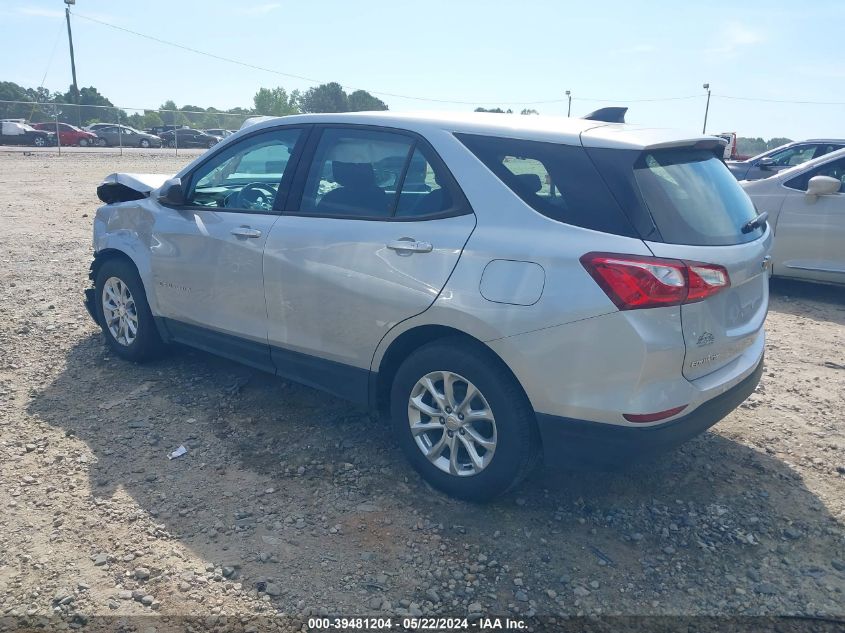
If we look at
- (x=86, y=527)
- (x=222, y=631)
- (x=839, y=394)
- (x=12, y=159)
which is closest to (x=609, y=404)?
(x=222, y=631)

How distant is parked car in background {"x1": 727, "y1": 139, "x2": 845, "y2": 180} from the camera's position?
1088 cm

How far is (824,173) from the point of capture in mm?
7664

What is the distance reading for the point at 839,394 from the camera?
4.97 m

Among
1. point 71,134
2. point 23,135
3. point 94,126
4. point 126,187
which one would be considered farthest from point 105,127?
point 126,187

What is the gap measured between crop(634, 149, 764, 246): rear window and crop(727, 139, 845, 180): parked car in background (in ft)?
25.6

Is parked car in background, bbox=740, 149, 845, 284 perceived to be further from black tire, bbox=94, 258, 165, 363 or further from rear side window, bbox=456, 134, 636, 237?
black tire, bbox=94, 258, 165, 363

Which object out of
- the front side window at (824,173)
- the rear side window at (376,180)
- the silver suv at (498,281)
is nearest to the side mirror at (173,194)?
the silver suv at (498,281)

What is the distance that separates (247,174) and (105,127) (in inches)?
1535

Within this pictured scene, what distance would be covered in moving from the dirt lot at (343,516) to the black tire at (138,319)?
0.15 meters

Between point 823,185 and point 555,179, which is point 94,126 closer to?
point 823,185

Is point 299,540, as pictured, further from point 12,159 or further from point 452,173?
point 12,159

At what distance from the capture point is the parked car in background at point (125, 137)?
127 feet

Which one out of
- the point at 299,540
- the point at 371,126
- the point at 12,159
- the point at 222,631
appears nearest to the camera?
the point at 222,631

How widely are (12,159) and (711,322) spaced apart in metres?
26.5
